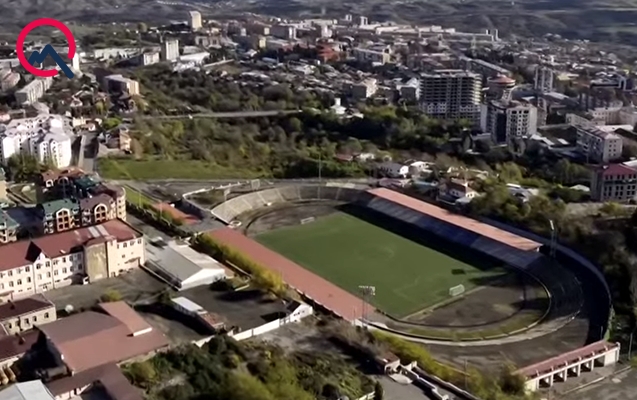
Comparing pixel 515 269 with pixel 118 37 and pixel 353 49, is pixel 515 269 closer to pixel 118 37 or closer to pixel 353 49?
pixel 353 49

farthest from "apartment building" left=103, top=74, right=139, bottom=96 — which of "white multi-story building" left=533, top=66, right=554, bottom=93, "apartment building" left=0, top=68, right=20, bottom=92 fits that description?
"white multi-story building" left=533, top=66, right=554, bottom=93

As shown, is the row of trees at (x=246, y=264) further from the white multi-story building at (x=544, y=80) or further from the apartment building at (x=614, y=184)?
the white multi-story building at (x=544, y=80)

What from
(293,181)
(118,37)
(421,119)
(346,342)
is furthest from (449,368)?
(118,37)

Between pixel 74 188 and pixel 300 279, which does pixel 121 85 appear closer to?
pixel 74 188

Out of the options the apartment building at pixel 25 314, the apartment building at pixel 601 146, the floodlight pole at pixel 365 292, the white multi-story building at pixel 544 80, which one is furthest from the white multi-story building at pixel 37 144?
the white multi-story building at pixel 544 80

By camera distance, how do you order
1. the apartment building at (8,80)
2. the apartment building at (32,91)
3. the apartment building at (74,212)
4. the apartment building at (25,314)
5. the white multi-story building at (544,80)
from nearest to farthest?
1. the apartment building at (25,314)
2. the apartment building at (74,212)
3. the apartment building at (32,91)
4. the apartment building at (8,80)
5. the white multi-story building at (544,80)
